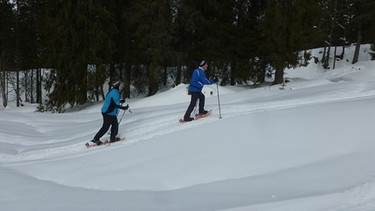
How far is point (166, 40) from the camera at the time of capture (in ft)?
73.7

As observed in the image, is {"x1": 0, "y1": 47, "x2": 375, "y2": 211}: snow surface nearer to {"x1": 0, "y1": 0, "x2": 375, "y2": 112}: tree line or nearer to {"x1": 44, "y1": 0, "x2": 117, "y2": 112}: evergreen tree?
{"x1": 0, "y1": 0, "x2": 375, "y2": 112}: tree line

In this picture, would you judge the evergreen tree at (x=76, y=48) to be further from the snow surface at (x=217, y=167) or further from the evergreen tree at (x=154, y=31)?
the snow surface at (x=217, y=167)

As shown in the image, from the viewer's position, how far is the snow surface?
5043 mm

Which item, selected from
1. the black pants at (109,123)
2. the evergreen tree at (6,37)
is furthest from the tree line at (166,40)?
the black pants at (109,123)

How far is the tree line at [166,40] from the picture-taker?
21.1 m

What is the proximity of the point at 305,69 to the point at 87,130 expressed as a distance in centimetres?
3237

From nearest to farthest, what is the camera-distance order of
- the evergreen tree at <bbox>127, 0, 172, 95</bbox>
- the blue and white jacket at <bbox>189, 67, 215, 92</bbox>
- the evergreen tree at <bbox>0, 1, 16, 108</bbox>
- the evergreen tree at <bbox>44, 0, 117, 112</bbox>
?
1. the blue and white jacket at <bbox>189, 67, 215, 92</bbox>
2. the evergreen tree at <bbox>127, 0, 172, 95</bbox>
3. the evergreen tree at <bbox>44, 0, 117, 112</bbox>
4. the evergreen tree at <bbox>0, 1, 16, 108</bbox>

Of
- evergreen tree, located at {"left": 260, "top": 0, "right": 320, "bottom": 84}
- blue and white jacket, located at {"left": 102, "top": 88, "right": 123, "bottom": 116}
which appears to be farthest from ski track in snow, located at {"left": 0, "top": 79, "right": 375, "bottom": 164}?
evergreen tree, located at {"left": 260, "top": 0, "right": 320, "bottom": 84}

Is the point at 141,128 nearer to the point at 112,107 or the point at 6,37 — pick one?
the point at 112,107

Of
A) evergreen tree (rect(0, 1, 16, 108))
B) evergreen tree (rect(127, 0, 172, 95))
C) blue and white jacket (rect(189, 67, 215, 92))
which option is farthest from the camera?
evergreen tree (rect(0, 1, 16, 108))

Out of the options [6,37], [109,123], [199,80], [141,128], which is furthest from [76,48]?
[199,80]

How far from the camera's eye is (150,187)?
5980 mm

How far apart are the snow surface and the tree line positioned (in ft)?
39.1

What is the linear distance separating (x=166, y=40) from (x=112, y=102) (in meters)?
13.4
